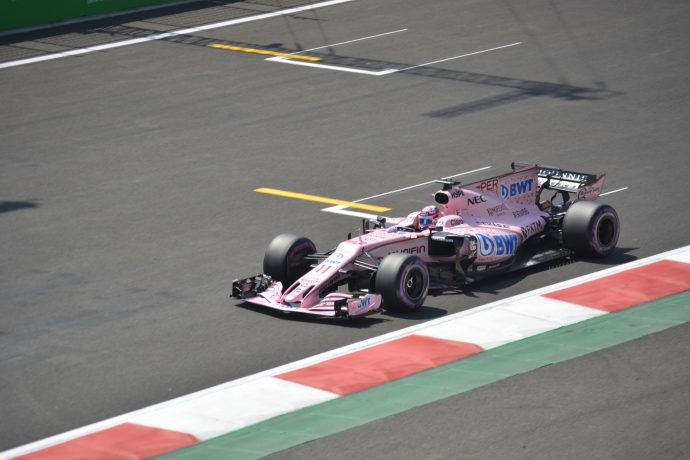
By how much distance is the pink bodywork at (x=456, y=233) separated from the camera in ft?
40.3

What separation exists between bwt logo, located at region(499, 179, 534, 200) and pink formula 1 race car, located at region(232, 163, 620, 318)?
0.04ft

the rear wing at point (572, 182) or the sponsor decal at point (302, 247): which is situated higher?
the rear wing at point (572, 182)

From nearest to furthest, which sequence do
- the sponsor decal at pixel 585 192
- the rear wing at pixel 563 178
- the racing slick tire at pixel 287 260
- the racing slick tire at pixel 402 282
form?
the racing slick tire at pixel 402 282, the racing slick tire at pixel 287 260, the sponsor decal at pixel 585 192, the rear wing at pixel 563 178

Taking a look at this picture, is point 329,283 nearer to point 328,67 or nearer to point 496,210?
point 496,210

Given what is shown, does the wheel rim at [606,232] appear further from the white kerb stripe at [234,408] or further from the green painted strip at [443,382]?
the white kerb stripe at [234,408]

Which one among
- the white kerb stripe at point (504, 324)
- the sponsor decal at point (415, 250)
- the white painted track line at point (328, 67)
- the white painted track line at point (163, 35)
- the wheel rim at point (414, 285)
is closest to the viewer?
the white kerb stripe at point (504, 324)

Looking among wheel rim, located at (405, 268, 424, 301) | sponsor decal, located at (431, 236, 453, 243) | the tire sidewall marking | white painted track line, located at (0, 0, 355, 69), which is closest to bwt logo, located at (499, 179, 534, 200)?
the tire sidewall marking

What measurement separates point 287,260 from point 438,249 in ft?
5.87

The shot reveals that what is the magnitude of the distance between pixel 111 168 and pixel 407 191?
548cm

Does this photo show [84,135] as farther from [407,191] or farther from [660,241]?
[660,241]

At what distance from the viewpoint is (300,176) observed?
18188mm

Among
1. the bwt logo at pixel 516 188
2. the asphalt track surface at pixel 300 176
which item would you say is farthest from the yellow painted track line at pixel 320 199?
the bwt logo at pixel 516 188

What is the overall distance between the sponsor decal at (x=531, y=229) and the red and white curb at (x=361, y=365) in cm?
98

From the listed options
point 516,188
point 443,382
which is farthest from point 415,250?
point 443,382
